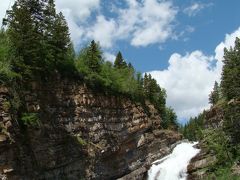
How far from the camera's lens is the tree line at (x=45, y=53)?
4497cm

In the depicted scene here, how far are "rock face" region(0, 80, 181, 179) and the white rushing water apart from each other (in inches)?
65.7

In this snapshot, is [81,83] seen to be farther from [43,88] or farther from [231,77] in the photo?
[231,77]

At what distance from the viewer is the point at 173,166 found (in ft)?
220

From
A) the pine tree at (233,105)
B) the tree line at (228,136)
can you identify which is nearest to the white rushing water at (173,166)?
the tree line at (228,136)

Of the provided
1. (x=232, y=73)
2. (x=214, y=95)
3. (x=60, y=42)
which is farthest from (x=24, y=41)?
(x=214, y=95)

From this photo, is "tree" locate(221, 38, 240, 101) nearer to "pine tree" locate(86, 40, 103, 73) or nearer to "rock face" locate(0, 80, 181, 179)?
"rock face" locate(0, 80, 181, 179)

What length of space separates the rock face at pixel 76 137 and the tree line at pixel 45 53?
5.44 feet

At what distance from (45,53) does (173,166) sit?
1113 inches

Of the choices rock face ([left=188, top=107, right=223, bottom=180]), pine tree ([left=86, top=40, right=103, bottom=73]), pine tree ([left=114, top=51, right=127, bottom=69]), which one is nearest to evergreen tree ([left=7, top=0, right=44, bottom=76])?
pine tree ([left=86, top=40, right=103, bottom=73])

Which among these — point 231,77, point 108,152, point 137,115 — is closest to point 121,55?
point 137,115

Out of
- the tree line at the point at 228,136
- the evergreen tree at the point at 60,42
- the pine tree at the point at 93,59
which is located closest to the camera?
the evergreen tree at the point at 60,42

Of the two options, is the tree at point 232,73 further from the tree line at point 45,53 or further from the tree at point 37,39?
the tree at point 37,39

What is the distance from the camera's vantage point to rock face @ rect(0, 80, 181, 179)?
41812mm

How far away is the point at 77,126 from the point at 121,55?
44.3 m
